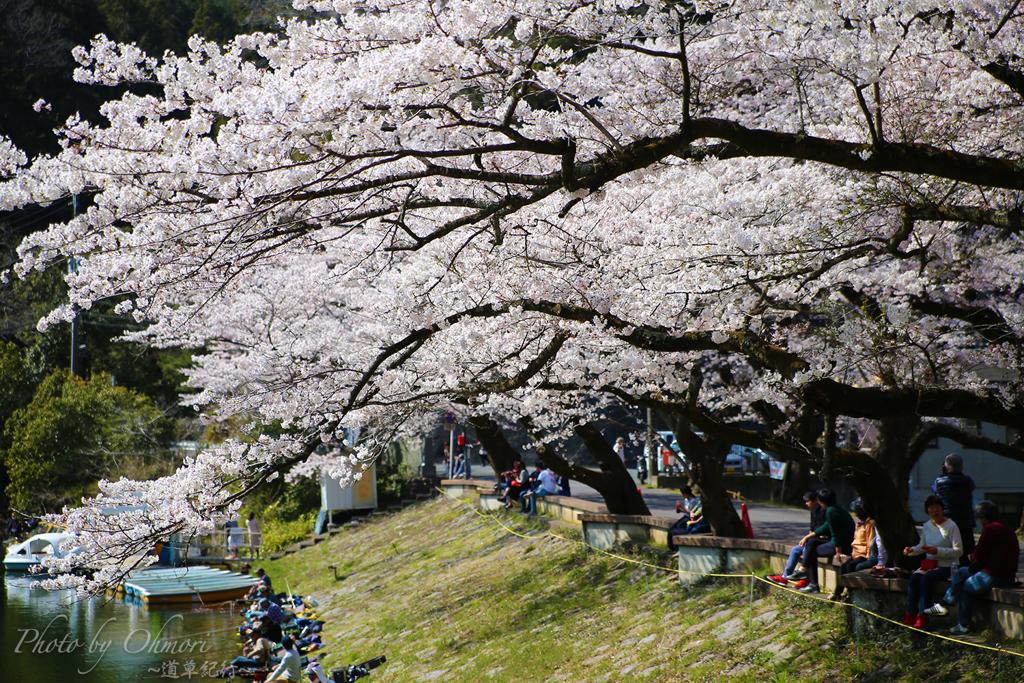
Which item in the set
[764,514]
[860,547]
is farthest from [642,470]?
[860,547]

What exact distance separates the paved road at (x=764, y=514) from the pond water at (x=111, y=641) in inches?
338

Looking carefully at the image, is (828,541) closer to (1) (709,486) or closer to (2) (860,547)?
(2) (860,547)

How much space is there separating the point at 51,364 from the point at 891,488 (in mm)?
36638

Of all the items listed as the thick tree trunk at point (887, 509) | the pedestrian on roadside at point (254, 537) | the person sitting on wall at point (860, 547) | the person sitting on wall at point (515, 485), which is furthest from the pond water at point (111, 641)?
the thick tree trunk at point (887, 509)

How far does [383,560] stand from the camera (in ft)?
65.5

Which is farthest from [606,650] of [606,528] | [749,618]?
[606,528]

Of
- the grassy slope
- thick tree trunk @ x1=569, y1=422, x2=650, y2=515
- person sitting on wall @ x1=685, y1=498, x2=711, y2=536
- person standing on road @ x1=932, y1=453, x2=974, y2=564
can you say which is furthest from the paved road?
person standing on road @ x1=932, y1=453, x2=974, y2=564

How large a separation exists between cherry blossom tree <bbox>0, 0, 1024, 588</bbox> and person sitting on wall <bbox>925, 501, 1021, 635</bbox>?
1094 mm

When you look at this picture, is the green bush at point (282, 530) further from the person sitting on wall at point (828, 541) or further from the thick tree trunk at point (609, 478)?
the person sitting on wall at point (828, 541)

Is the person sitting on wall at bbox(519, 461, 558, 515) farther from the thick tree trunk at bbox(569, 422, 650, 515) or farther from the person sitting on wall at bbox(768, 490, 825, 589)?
the person sitting on wall at bbox(768, 490, 825, 589)

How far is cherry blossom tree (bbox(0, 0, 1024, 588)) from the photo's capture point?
17.0 feet

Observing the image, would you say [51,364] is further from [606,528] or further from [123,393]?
[606,528]

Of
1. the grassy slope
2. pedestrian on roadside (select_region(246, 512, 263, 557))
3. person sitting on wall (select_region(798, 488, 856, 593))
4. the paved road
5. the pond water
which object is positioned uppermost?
person sitting on wall (select_region(798, 488, 856, 593))

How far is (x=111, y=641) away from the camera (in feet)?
57.3
